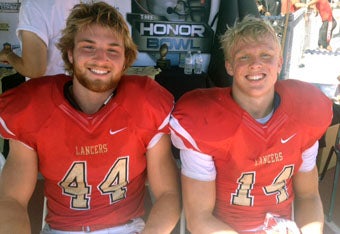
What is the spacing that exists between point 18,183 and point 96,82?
514mm

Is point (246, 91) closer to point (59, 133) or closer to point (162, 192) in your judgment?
point (162, 192)

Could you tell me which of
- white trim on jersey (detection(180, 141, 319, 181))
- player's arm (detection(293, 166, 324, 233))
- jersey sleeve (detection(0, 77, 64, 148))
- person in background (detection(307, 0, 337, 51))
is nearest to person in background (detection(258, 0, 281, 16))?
person in background (detection(307, 0, 337, 51))

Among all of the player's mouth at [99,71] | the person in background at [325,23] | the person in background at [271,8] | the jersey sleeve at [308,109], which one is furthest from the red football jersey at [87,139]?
the person in background at [325,23]

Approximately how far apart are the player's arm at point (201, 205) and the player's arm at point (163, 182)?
0.07 metres

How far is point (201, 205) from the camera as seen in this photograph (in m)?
1.63

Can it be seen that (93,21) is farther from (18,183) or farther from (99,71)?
(18,183)

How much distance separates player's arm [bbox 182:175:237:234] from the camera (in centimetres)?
162

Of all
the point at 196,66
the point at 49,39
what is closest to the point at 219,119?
the point at 49,39

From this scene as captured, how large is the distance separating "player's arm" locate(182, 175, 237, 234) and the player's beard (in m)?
0.50

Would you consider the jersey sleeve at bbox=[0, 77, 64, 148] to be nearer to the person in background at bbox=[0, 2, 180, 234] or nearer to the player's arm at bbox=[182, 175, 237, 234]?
the person in background at bbox=[0, 2, 180, 234]

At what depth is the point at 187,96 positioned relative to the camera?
1.68 meters

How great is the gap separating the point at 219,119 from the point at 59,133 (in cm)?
65

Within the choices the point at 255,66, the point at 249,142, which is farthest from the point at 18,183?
the point at 255,66

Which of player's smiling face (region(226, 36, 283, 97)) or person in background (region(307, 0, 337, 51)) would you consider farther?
person in background (region(307, 0, 337, 51))
